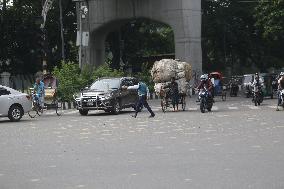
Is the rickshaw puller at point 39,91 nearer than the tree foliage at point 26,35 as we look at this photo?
Yes

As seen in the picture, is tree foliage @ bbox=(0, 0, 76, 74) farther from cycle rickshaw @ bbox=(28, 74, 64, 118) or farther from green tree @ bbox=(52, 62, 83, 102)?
cycle rickshaw @ bbox=(28, 74, 64, 118)

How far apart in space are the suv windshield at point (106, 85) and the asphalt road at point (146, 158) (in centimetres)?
1014

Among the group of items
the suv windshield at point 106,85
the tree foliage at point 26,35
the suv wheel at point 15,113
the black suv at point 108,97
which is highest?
the tree foliage at point 26,35

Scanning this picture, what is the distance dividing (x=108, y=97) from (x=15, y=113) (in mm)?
4806

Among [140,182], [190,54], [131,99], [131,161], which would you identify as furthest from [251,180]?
[190,54]

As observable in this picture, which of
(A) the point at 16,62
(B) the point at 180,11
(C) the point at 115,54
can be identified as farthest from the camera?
(C) the point at 115,54

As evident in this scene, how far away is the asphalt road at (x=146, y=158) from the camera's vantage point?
29.9ft

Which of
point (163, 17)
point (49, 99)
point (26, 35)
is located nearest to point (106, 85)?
point (49, 99)

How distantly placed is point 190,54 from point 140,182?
40412 mm

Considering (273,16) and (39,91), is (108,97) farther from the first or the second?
(273,16)

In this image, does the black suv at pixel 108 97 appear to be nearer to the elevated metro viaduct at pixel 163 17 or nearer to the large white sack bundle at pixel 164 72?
the large white sack bundle at pixel 164 72

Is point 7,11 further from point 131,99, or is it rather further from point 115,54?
point 131,99

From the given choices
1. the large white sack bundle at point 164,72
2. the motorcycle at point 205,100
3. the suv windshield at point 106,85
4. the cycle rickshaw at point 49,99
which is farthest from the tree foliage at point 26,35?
the motorcycle at point 205,100

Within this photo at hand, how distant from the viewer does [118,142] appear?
48.8ft
